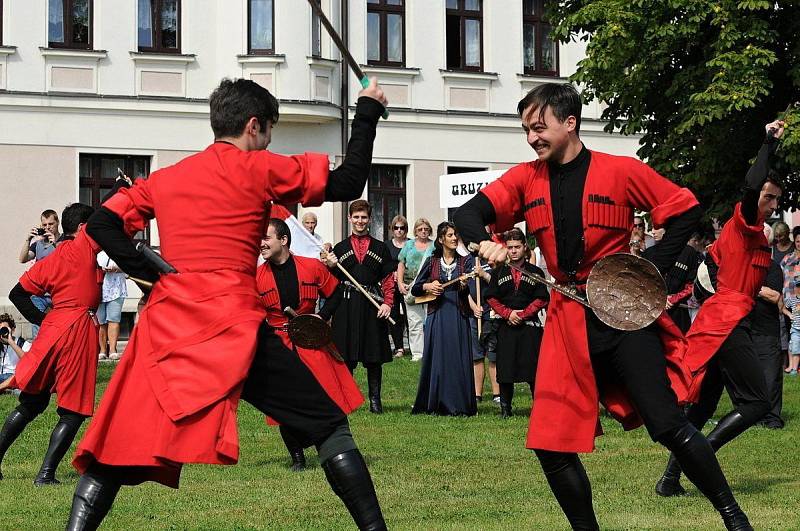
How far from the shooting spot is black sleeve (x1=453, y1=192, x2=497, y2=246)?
6.43 m

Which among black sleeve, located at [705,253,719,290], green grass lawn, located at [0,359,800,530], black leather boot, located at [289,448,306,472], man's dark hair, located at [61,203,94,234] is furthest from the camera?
black leather boot, located at [289,448,306,472]

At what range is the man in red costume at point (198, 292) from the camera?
563 centimetres

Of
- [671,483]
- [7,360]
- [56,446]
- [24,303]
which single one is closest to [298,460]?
[56,446]

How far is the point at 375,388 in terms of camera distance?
1502 centimetres

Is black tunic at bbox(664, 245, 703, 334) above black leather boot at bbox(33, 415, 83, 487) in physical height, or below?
above

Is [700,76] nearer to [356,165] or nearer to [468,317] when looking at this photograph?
[468,317]

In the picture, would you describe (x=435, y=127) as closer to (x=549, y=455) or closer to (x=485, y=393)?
(x=485, y=393)

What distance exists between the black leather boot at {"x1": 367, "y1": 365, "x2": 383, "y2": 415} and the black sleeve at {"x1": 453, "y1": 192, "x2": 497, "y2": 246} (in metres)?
8.32

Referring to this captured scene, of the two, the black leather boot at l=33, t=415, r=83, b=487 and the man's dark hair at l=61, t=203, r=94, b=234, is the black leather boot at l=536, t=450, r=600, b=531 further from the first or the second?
the man's dark hair at l=61, t=203, r=94, b=234

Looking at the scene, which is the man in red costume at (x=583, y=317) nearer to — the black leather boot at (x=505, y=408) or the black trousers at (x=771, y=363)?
the black trousers at (x=771, y=363)

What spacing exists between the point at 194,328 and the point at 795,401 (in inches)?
436

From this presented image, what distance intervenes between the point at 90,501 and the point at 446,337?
31.4ft

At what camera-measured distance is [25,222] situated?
26.4 m

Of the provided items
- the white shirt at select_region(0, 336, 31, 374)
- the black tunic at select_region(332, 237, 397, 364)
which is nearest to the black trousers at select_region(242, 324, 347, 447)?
the black tunic at select_region(332, 237, 397, 364)
